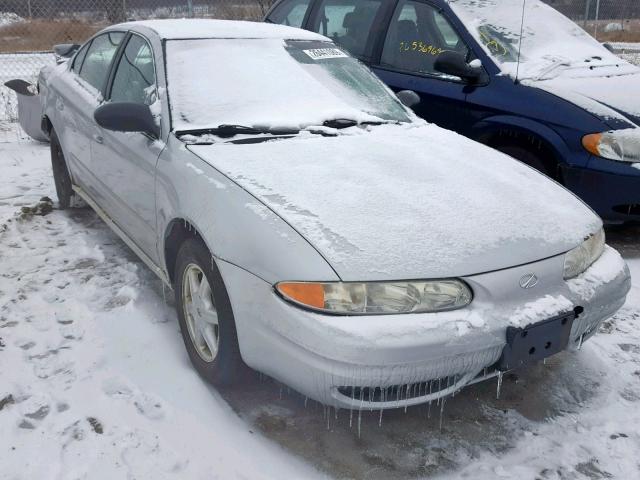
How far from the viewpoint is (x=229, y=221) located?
2377 millimetres

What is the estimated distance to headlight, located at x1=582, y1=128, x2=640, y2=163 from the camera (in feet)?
13.2

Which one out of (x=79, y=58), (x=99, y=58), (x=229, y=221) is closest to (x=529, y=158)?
(x=229, y=221)

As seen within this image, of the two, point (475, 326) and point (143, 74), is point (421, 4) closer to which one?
point (143, 74)

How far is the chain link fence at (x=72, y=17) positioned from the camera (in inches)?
Answer: 438

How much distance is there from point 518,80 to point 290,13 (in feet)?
8.03

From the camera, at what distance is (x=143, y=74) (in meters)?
3.40

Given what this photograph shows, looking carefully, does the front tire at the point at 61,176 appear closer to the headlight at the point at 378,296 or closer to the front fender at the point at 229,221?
the front fender at the point at 229,221

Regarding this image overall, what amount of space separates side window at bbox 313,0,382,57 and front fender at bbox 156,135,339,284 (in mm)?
2771

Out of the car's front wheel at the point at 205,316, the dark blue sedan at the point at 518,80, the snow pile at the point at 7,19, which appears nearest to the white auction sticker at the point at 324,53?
the dark blue sedan at the point at 518,80

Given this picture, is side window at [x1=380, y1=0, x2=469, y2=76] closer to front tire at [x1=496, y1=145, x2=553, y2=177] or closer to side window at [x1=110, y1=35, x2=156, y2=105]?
front tire at [x1=496, y1=145, x2=553, y2=177]

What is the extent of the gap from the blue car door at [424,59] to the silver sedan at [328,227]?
1.09m

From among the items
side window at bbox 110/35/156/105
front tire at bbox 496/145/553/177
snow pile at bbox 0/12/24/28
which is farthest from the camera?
snow pile at bbox 0/12/24/28

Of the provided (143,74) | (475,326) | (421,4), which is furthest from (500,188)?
(421,4)

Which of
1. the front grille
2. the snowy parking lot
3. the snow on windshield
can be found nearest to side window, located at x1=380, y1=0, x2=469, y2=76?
the snow on windshield
